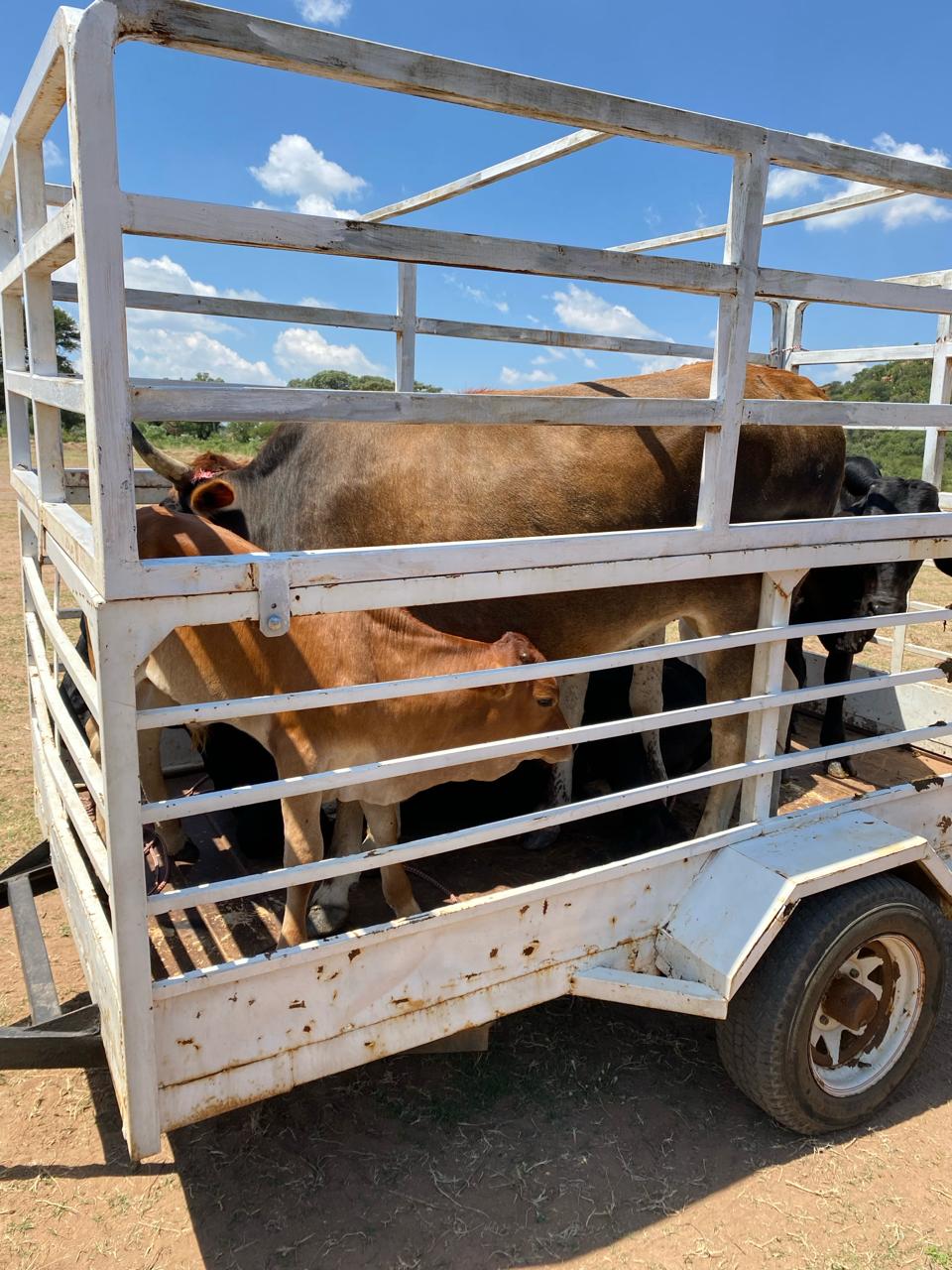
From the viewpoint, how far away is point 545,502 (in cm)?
395

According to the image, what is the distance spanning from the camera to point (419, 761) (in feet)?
8.19

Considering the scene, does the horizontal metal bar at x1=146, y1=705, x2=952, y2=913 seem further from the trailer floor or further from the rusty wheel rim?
the rusty wheel rim

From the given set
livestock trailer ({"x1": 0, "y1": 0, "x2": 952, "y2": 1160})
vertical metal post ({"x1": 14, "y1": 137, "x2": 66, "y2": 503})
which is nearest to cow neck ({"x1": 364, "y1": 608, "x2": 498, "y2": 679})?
livestock trailer ({"x1": 0, "y1": 0, "x2": 952, "y2": 1160})

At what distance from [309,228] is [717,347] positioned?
127 cm

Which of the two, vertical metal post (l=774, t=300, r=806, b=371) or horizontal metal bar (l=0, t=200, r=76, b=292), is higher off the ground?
vertical metal post (l=774, t=300, r=806, b=371)

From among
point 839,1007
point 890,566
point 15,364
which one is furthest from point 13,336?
point 890,566

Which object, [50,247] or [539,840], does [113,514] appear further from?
[539,840]

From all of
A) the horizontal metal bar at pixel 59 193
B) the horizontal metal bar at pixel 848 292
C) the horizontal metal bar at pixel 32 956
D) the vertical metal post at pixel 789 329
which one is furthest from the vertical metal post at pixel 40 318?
the vertical metal post at pixel 789 329

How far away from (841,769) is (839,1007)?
6.75 feet

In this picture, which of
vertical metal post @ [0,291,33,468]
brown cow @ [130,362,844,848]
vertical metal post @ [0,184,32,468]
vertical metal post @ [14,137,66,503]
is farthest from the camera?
brown cow @ [130,362,844,848]

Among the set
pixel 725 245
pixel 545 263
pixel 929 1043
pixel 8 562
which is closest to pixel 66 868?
pixel 545 263

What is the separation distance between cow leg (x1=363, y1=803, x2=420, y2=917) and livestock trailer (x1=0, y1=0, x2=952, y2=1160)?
0.63 m

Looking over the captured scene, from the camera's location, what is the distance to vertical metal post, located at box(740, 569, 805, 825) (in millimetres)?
3111

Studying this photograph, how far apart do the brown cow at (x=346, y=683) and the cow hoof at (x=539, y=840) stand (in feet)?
2.38
